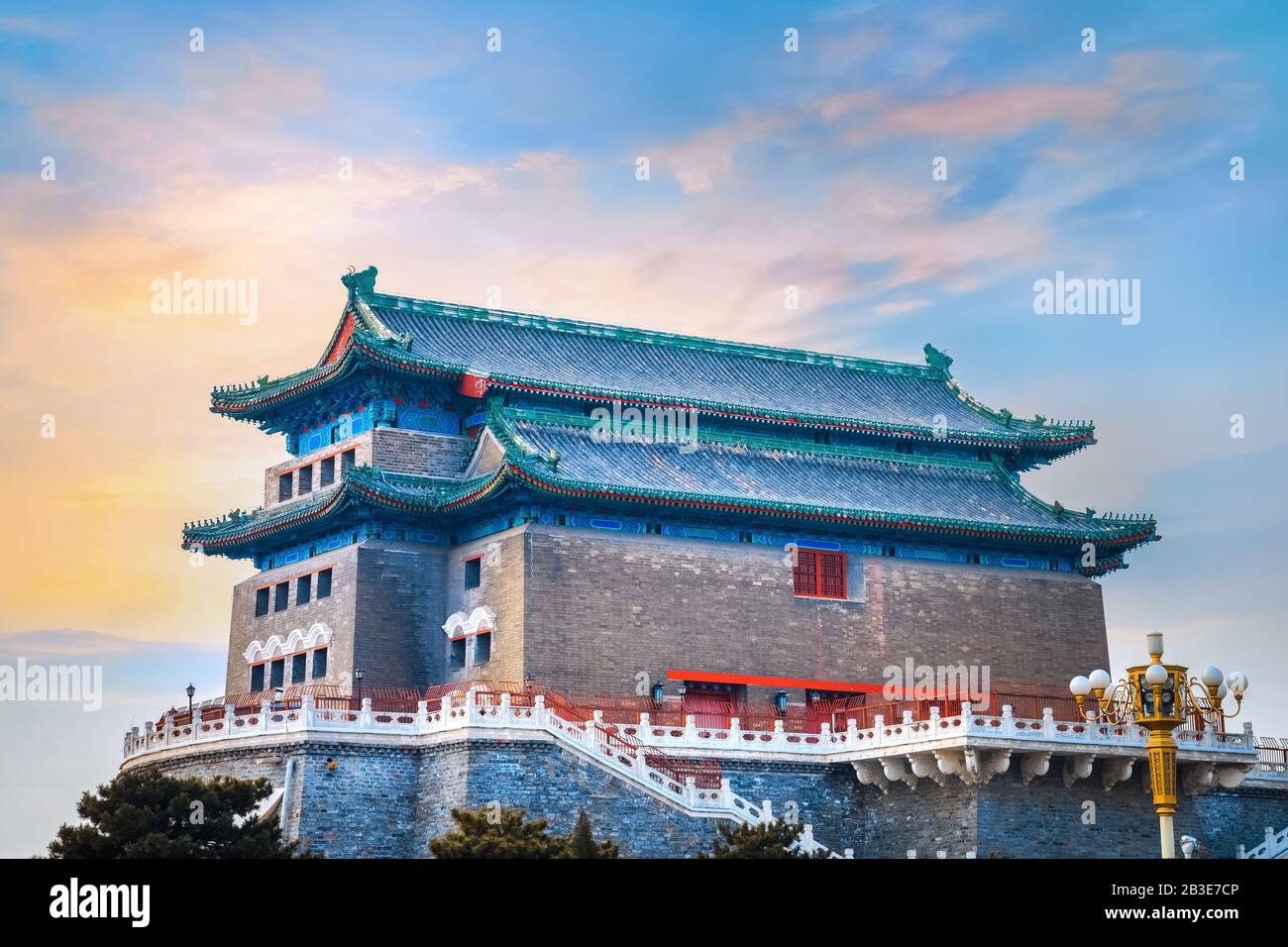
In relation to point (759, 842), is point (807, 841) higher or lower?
higher

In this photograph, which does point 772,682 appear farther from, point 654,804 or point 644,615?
point 654,804

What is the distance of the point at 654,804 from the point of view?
4375 cm

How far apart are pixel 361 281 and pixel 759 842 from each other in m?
25.5

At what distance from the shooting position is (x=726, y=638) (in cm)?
5409

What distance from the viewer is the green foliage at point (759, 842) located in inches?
1497

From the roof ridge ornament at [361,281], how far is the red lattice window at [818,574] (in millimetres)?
14556

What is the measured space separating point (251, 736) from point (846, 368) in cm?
2715

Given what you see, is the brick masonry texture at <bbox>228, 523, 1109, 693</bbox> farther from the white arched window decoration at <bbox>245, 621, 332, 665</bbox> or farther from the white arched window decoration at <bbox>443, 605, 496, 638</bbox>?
the white arched window decoration at <bbox>245, 621, 332, 665</bbox>

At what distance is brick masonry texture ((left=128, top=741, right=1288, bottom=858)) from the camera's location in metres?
43.4

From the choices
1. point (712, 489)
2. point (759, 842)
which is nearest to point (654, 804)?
point (759, 842)

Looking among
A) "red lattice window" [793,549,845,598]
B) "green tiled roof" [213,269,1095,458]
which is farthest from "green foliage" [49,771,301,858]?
"red lattice window" [793,549,845,598]

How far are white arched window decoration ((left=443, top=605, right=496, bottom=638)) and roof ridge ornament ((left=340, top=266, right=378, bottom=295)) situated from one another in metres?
10.3
